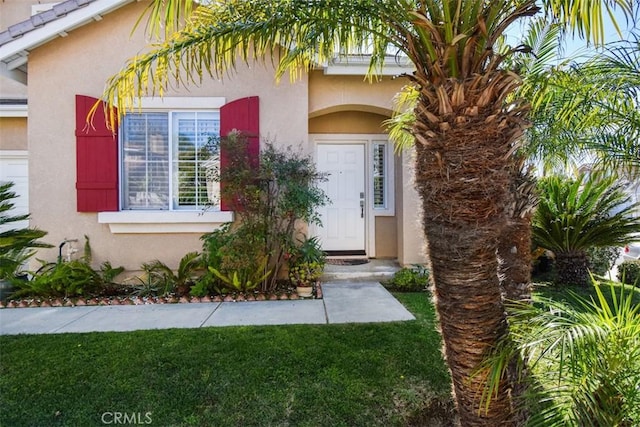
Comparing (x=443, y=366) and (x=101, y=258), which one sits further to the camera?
(x=101, y=258)

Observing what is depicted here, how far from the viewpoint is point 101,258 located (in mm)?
6441

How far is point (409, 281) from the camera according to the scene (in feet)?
21.1

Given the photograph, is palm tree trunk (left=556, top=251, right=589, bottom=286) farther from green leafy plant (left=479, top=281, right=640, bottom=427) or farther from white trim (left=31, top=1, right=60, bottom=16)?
white trim (left=31, top=1, right=60, bottom=16)

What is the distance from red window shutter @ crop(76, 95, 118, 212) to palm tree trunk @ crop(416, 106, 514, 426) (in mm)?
5989

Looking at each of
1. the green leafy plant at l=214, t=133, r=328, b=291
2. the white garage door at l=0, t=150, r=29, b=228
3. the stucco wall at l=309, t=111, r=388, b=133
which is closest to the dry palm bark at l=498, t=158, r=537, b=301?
the green leafy plant at l=214, t=133, r=328, b=291

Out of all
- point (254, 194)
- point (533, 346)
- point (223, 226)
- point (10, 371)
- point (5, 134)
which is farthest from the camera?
point (5, 134)

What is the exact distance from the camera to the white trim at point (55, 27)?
582 centimetres

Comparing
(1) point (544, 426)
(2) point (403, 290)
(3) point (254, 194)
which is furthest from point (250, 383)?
(2) point (403, 290)

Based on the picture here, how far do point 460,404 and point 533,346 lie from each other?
791 mm

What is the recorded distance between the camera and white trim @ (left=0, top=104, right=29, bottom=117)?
290 inches

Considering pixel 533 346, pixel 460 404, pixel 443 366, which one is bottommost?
pixel 443 366

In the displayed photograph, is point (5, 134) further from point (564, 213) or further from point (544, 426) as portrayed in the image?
point (564, 213)

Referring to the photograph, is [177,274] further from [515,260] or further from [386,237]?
[515,260]

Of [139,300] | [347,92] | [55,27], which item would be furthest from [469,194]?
[55,27]
